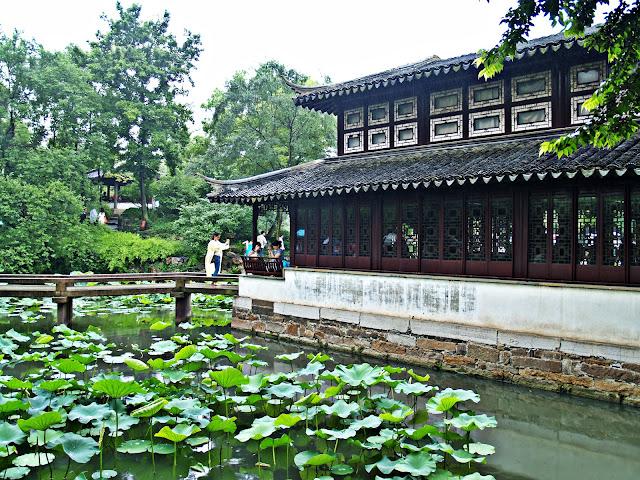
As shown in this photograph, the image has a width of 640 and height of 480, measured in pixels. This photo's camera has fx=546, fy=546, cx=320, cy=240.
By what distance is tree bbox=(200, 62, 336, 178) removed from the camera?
23.6 meters

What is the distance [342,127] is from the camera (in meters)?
12.8

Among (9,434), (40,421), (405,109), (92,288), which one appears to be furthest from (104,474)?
(405,109)

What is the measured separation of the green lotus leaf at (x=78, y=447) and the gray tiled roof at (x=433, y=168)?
6.38m

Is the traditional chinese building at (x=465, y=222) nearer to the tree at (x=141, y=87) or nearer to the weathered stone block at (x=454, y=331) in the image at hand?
the weathered stone block at (x=454, y=331)

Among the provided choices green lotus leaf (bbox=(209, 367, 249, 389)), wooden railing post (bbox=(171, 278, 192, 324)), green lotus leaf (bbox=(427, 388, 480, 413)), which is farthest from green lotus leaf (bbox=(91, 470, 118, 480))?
wooden railing post (bbox=(171, 278, 192, 324))

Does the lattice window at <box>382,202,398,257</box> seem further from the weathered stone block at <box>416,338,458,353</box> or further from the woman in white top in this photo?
the woman in white top

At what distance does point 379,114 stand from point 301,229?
10.1 feet

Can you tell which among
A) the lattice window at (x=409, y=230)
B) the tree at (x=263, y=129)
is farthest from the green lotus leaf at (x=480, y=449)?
the tree at (x=263, y=129)

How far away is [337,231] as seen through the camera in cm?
1166

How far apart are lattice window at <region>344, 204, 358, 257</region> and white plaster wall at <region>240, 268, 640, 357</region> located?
1.87ft

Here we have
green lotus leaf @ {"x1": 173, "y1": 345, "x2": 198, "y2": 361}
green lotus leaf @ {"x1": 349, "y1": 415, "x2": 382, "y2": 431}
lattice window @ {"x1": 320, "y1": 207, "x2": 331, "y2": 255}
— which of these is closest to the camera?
green lotus leaf @ {"x1": 349, "y1": 415, "x2": 382, "y2": 431}

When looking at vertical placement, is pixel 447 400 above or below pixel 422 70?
below

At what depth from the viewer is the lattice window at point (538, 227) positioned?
28.6 feet

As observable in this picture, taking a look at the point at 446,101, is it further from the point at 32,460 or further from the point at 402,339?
the point at 32,460
